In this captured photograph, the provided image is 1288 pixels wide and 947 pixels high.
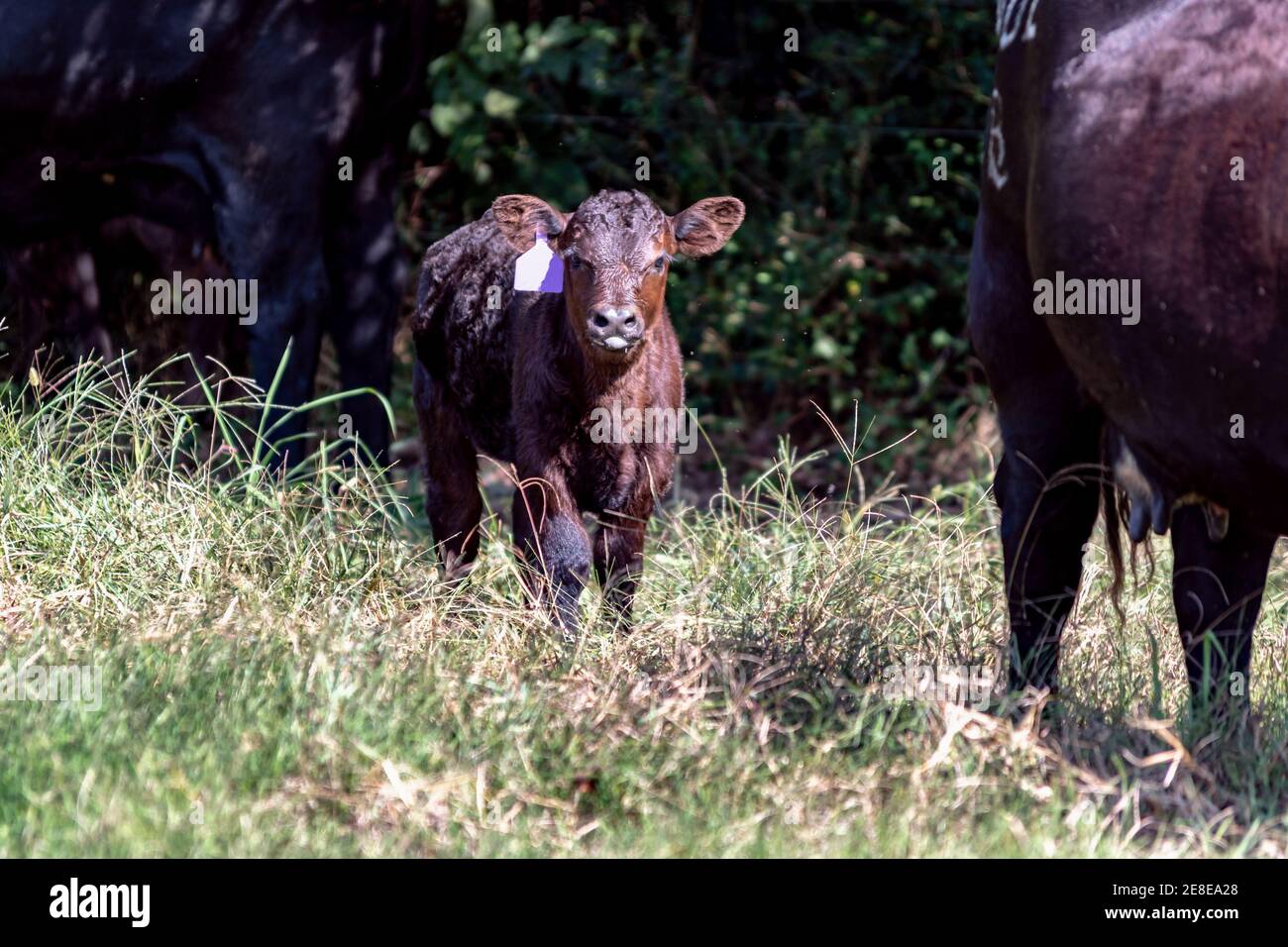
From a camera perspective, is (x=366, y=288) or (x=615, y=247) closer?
(x=615, y=247)

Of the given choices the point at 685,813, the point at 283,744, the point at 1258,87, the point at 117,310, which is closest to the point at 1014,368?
the point at 1258,87

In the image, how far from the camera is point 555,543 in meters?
5.11

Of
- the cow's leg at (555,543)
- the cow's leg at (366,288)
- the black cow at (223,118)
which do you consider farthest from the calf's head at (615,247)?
the cow's leg at (366,288)

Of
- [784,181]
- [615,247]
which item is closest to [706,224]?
[615,247]

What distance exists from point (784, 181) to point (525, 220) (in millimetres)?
4043

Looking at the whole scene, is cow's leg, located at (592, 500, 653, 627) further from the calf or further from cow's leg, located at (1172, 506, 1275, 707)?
cow's leg, located at (1172, 506, 1275, 707)

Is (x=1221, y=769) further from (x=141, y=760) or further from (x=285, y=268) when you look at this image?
(x=285, y=268)

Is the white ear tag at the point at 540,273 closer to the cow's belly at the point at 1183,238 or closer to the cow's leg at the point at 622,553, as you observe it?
the cow's leg at the point at 622,553

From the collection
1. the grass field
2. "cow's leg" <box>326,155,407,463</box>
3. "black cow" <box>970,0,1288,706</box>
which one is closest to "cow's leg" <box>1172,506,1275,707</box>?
"black cow" <box>970,0,1288,706</box>

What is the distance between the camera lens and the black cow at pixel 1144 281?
346 cm

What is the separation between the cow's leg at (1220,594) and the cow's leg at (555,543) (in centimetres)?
159

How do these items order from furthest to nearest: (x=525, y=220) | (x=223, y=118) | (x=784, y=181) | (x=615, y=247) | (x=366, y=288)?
(x=784, y=181), (x=366, y=288), (x=223, y=118), (x=525, y=220), (x=615, y=247)

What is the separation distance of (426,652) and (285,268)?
8.74ft

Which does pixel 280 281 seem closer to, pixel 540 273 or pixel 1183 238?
pixel 540 273
